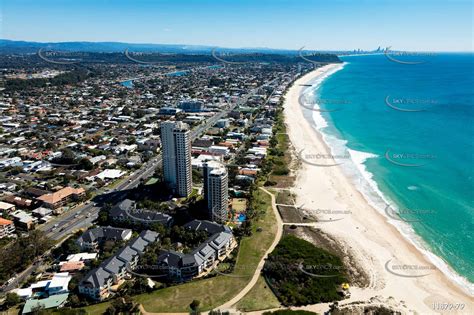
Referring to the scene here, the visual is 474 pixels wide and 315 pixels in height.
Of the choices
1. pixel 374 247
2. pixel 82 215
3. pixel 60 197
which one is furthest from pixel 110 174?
pixel 374 247

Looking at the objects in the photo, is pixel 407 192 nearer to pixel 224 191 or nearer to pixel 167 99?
pixel 224 191

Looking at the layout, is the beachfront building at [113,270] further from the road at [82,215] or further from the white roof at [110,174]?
the white roof at [110,174]

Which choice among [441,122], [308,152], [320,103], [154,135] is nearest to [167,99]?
[154,135]

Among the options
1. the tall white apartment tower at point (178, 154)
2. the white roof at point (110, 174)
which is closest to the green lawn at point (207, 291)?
the tall white apartment tower at point (178, 154)

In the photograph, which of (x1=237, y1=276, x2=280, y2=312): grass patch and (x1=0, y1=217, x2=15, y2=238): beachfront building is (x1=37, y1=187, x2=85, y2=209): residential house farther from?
(x1=237, y1=276, x2=280, y2=312): grass patch

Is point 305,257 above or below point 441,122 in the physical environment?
below

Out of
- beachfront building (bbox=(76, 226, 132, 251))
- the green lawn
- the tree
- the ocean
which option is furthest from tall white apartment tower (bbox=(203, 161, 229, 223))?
Result: the tree
